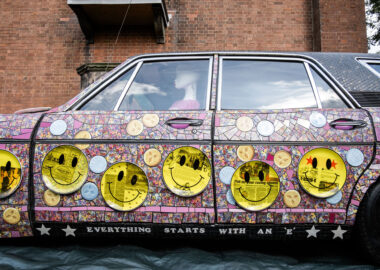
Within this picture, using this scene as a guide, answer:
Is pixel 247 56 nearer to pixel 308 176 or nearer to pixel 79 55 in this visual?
pixel 308 176

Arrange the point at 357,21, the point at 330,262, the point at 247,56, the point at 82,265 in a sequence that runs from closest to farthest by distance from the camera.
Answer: the point at 82,265 → the point at 330,262 → the point at 247,56 → the point at 357,21

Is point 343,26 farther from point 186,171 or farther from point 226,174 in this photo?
point 186,171

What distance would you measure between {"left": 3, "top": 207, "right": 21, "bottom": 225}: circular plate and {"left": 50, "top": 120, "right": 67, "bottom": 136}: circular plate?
0.59 m

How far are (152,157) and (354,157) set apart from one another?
1.36 meters

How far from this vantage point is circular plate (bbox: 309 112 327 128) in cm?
188

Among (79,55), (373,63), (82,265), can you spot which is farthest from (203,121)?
(79,55)

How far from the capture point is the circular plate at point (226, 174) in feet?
5.98

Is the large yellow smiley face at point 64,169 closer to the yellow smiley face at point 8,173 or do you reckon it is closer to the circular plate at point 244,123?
the yellow smiley face at point 8,173

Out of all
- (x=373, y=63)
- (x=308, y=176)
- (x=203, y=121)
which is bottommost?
(x=308, y=176)

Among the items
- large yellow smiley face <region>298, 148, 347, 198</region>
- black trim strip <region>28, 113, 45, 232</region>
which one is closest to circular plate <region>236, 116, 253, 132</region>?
large yellow smiley face <region>298, 148, 347, 198</region>

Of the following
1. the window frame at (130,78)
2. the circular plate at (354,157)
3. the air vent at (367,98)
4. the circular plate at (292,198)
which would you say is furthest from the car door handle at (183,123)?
the air vent at (367,98)

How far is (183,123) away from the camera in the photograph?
75.9 inches

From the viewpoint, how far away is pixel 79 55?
340 inches

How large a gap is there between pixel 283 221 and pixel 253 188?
296 mm
